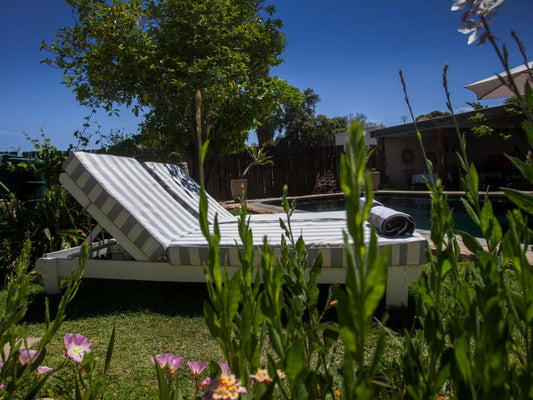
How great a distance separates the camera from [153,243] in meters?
3.05

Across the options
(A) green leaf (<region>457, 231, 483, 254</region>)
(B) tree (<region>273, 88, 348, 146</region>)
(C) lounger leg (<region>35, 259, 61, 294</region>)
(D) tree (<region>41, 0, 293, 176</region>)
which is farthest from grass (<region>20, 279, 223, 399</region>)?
(B) tree (<region>273, 88, 348, 146</region>)

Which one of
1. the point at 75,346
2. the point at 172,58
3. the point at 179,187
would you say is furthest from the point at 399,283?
the point at 172,58

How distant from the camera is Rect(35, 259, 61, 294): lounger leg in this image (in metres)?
3.22

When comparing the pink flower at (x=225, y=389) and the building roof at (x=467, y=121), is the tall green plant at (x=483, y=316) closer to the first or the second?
the pink flower at (x=225, y=389)

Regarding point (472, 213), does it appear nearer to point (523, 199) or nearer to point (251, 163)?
point (523, 199)

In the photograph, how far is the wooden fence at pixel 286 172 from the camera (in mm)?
14195

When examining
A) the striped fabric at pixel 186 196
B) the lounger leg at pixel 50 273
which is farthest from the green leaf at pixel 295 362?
the striped fabric at pixel 186 196

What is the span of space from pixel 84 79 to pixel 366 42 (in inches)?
782

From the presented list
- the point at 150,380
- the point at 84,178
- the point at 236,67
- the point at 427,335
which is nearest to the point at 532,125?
the point at 427,335

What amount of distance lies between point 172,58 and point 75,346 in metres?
6.28

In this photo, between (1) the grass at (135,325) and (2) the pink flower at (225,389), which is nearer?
(2) the pink flower at (225,389)

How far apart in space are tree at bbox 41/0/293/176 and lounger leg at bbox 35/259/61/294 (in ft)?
10.9

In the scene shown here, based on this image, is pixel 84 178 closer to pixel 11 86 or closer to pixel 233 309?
pixel 233 309

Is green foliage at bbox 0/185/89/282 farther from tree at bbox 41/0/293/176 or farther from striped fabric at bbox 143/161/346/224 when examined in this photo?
tree at bbox 41/0/293/176
